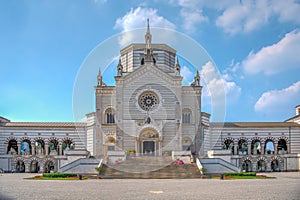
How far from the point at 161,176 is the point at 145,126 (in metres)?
15.8

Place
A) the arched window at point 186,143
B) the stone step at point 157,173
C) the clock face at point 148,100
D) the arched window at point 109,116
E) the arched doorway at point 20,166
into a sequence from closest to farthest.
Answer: the stone step at point 157,173 < the clock face at point 148,100 < the arched doorway at point 20,166 < the arched window at point 186,143 < the arched window at point 109,116

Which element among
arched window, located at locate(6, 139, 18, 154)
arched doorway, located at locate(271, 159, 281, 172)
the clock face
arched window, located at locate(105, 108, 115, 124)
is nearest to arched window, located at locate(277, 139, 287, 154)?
arched doorway, located at locate(271, 159, 281, 172)

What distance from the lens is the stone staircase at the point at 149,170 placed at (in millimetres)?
38062

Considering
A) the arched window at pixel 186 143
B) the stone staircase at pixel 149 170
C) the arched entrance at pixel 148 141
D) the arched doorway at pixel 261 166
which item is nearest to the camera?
the stone staircase at pixel 149 170

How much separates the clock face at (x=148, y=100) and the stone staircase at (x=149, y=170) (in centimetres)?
997

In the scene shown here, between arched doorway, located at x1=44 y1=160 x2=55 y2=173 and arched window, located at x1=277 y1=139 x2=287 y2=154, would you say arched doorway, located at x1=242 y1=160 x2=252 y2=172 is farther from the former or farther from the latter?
arched doorway, located at x1=44 y1=160 x2=55 y2=173

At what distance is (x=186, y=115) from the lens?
5659 centimetres

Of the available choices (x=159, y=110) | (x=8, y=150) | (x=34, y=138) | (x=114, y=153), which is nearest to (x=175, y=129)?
(x=159, y=110)

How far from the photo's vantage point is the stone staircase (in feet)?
125

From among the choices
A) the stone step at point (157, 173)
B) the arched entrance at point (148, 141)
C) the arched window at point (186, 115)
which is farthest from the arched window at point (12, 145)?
the arched window at point (186, 115)

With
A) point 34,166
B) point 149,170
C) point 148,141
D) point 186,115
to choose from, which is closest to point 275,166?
point 186,115

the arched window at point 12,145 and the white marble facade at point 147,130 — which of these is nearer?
the white marble facade at point 147,130

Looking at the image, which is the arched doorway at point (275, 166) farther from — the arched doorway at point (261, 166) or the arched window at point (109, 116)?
the arched window at point (109, 116)

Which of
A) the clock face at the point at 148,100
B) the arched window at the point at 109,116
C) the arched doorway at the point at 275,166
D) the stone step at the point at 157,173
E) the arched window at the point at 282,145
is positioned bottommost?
the arched doorway at the point at 275,166
